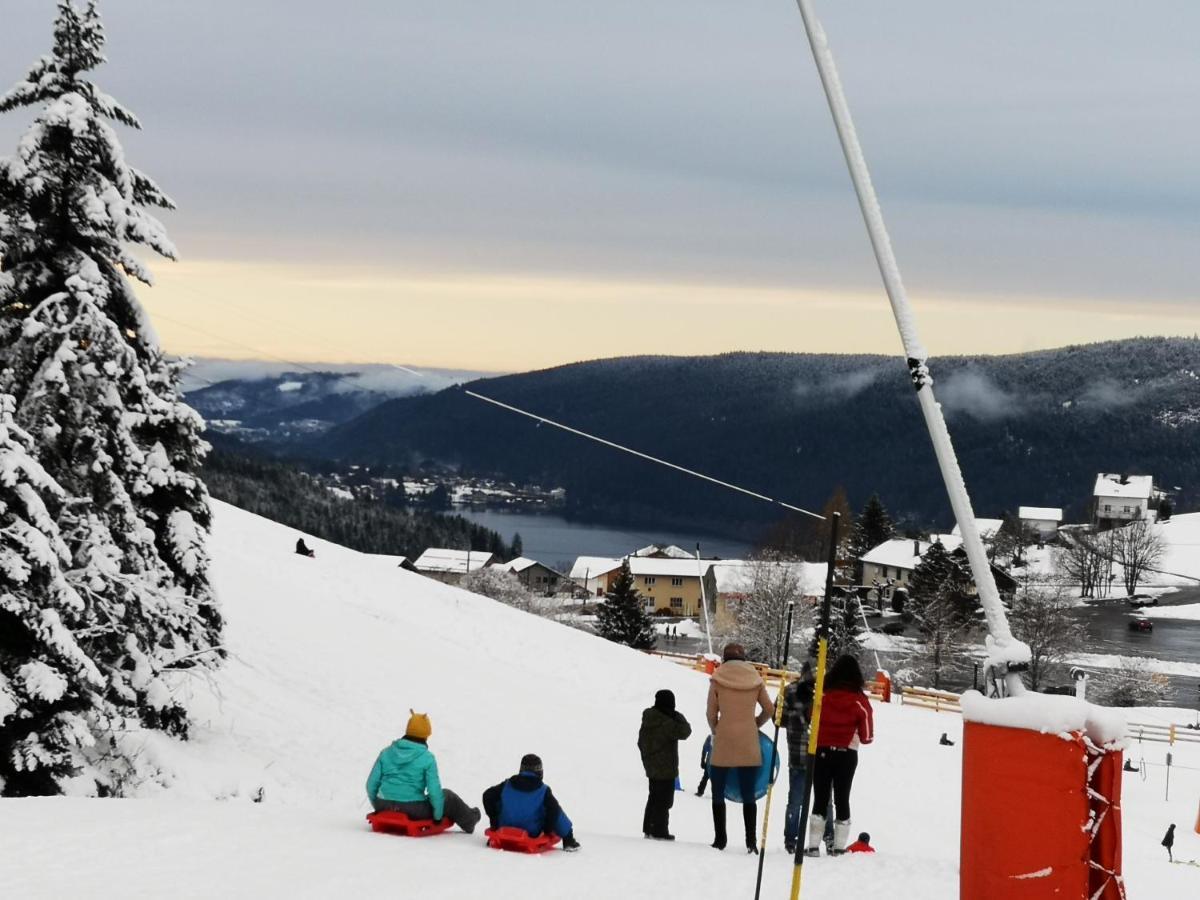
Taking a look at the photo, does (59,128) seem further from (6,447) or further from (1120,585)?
(1120,585)

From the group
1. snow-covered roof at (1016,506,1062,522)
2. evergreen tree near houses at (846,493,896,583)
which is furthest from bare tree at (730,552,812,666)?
snow-covered roof at (1016,506,1062,522)

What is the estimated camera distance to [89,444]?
46.6 feet

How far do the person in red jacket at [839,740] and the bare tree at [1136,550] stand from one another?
11423cm

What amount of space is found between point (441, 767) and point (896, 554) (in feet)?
344

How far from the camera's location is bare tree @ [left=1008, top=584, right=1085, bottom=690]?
69938mm

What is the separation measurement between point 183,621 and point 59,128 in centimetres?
598

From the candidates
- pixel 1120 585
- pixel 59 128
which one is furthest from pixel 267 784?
pixel 1120 585

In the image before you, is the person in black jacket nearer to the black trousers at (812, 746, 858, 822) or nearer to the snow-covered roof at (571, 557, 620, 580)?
the black trousers at (812, 746, 858, 822)

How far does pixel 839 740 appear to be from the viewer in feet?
31.9

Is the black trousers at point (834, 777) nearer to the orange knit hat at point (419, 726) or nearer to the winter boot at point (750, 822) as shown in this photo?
the winter boot at point (750, 822)

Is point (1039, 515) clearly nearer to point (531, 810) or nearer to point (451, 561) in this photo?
point (451, 561)

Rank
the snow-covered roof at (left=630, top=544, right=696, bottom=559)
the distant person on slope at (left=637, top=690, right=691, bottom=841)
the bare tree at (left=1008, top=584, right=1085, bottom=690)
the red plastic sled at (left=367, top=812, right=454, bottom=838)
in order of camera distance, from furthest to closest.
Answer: the snow-covered roof at (left=630, top=544, right=696, bottom=559) → the bare tree at (left=1008, top=584, right=1085, bottom=690) → the distant person on slope at (left=637, top=690, right=691, bottom=841) → the red plastic sled at (left=367, top=812, right=454, bottom=838)

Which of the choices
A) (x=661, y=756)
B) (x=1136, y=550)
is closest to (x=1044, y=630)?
(x=1136, y=550)

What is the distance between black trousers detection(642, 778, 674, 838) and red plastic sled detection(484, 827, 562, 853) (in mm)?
1504
